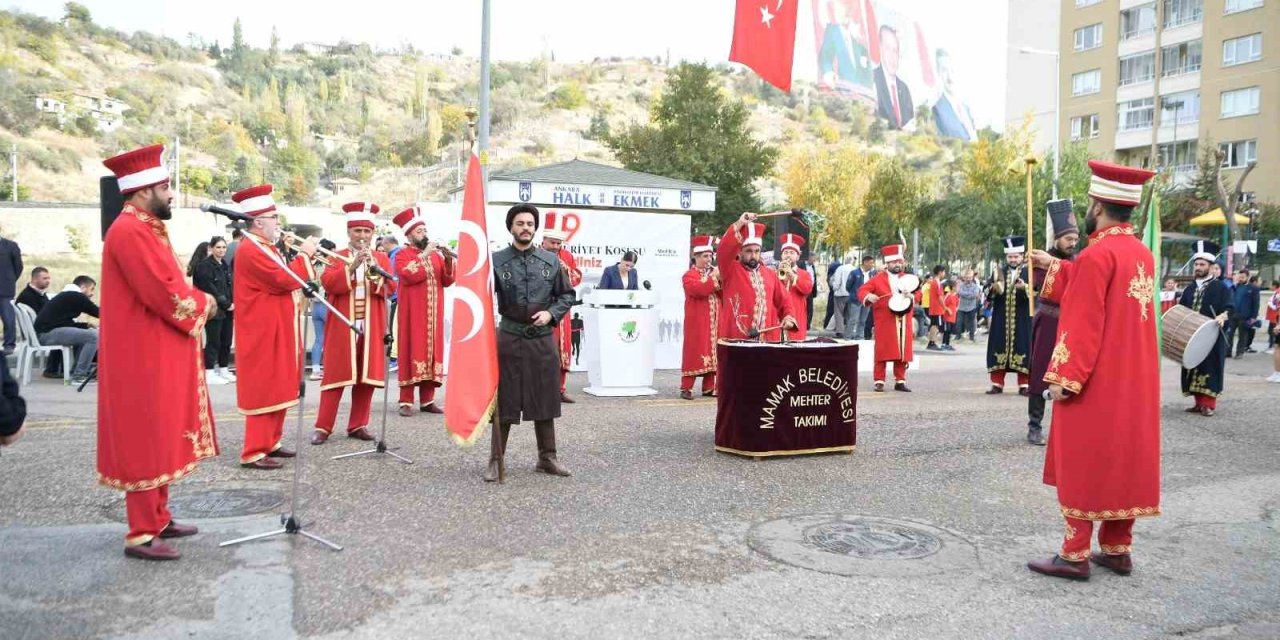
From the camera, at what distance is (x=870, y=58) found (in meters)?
51.8

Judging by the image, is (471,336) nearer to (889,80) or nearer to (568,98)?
(889,80)

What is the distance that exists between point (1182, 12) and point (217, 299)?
56.8 meters

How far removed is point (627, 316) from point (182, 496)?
6840 mm

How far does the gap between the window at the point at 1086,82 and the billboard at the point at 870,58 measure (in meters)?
8.12

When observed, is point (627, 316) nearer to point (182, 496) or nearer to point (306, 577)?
point (182, 496)

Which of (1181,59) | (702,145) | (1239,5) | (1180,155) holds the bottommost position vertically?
(702,145)

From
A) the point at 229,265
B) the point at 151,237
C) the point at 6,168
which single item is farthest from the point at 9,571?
the point at 6,168

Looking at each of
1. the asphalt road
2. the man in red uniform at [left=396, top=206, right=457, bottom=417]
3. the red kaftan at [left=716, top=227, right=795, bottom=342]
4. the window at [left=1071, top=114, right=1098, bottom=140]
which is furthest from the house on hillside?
the asphalt road

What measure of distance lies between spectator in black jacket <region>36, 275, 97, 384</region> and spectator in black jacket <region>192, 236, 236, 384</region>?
1416mm

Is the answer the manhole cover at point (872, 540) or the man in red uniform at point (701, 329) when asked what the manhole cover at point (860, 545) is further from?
the man in red uniform at point (701, 329)

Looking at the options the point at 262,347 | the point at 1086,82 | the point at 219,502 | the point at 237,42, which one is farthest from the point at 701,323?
the point at 237,42

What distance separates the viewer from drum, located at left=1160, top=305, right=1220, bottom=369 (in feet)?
35.8

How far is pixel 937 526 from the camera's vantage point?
6.30m

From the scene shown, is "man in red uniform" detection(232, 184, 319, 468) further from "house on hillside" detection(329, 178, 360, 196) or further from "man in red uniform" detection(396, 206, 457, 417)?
"house on hillside" detection(329, 178, 360, 196)
